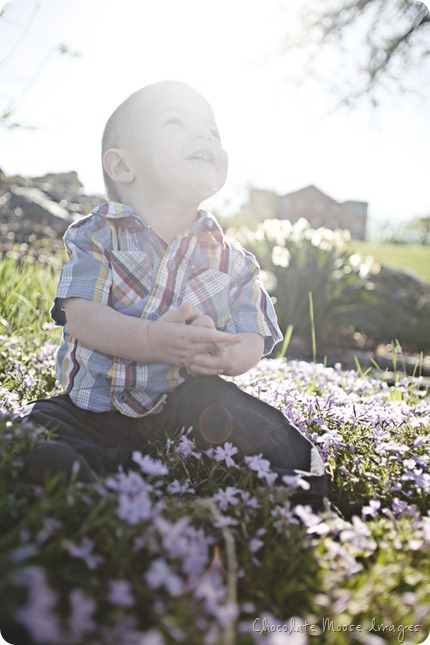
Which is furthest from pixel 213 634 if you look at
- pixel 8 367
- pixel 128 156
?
pixel 8 367

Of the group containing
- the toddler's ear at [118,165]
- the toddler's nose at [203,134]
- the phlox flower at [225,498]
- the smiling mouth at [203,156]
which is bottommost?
the phlox flower at [225,498]

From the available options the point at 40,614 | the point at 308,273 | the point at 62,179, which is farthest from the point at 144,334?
the point at 62,179

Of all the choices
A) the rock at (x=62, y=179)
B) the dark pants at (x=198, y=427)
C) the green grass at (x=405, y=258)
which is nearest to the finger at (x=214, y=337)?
the dark pants at (x=198, y=427)

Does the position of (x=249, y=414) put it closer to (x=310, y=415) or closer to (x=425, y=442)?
(x=310, y=415)

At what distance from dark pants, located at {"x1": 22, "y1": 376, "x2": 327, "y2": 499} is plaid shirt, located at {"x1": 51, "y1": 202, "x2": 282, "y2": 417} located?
59 mm

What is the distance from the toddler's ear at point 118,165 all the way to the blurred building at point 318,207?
17374 millimetres

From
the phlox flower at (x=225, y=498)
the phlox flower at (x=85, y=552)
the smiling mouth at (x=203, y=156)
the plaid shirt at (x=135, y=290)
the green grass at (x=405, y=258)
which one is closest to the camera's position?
the phlox flower at (x=85, y=552)

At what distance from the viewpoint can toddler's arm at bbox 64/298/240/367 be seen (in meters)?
1.67

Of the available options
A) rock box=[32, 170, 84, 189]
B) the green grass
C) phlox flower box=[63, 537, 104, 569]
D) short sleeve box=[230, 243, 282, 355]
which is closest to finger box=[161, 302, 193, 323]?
short sleeve box=[230, 243, 282, 355]

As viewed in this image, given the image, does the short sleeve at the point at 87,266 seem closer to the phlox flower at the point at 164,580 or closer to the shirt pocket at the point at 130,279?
the shirt pocket at the point at 130,279

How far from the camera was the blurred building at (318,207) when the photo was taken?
20.4 metres

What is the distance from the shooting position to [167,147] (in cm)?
207

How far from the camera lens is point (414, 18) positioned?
31.0 feet

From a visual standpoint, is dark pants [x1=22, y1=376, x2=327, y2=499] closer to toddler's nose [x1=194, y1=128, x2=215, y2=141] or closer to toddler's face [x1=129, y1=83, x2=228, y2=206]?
toddler's face [x1=129, y1=83, x2=228, y2=206]
